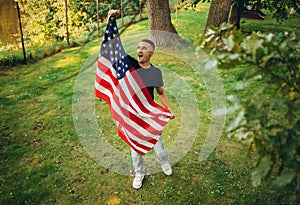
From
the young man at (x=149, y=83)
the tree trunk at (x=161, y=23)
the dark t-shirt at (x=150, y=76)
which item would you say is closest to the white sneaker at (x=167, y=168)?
the young man at (x=149, y=83)

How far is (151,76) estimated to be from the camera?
11.0 ft

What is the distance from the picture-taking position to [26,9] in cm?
1324

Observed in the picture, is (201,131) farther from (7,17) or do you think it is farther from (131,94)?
(7,17)

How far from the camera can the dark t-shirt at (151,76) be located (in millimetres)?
3375

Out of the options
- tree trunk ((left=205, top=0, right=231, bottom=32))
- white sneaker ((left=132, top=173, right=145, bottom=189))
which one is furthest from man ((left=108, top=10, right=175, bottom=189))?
tree trunk ((left=205, top=0, right=231, bottom=32))

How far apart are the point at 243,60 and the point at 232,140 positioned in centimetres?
357

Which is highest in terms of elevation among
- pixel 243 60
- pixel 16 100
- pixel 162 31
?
pixel 243 60

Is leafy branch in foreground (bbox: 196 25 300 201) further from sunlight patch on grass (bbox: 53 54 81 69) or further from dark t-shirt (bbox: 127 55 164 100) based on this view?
sunlight patch on grass (bbox: 53 54 81 69)

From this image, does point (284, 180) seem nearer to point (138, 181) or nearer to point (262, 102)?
point (262, 102)

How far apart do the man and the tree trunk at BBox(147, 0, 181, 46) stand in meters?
4.90

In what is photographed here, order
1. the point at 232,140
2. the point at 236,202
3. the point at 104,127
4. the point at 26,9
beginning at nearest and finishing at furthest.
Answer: the point at 236,202 < the point at 232,140 < the point at 104,127 < the point at 26,9

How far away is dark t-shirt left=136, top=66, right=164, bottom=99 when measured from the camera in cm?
338

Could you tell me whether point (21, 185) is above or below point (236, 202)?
below

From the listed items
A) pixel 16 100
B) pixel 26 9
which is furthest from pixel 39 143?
pixel 26 9
